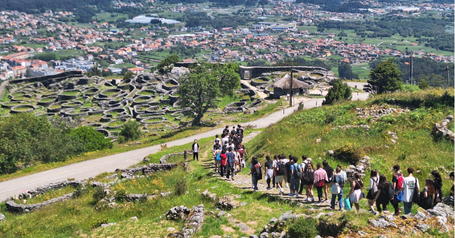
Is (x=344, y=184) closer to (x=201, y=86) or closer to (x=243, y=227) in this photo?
(x=243, y=227)

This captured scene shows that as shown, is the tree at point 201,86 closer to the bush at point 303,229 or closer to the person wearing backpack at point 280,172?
the person wearing backpack at point 280,172

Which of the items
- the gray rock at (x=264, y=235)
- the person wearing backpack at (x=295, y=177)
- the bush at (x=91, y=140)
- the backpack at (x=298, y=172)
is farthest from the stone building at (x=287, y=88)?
the gray rock at (x=264, y=235)

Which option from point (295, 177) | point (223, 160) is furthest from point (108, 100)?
point (295, 177)

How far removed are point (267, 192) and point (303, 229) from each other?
17.0ft

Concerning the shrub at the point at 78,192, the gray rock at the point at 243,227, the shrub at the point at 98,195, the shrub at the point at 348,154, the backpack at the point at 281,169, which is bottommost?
the shrub at the point at 78,192

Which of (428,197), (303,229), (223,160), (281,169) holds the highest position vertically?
(428,197)

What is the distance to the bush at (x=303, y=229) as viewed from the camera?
11.1 metres

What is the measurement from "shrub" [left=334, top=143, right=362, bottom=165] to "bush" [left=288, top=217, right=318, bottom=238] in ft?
23.1

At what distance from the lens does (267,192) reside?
16.3 metres

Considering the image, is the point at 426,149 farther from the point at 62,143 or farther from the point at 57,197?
the point at 62,143

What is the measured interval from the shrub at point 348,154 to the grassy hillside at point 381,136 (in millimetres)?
47

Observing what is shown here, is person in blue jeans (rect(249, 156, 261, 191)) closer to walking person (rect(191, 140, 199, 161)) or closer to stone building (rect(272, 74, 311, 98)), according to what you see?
walking person (rect(191, 140, 199, 161))

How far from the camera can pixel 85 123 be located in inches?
2436

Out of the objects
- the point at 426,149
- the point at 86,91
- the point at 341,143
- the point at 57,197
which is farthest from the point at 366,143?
the point at 86,91
